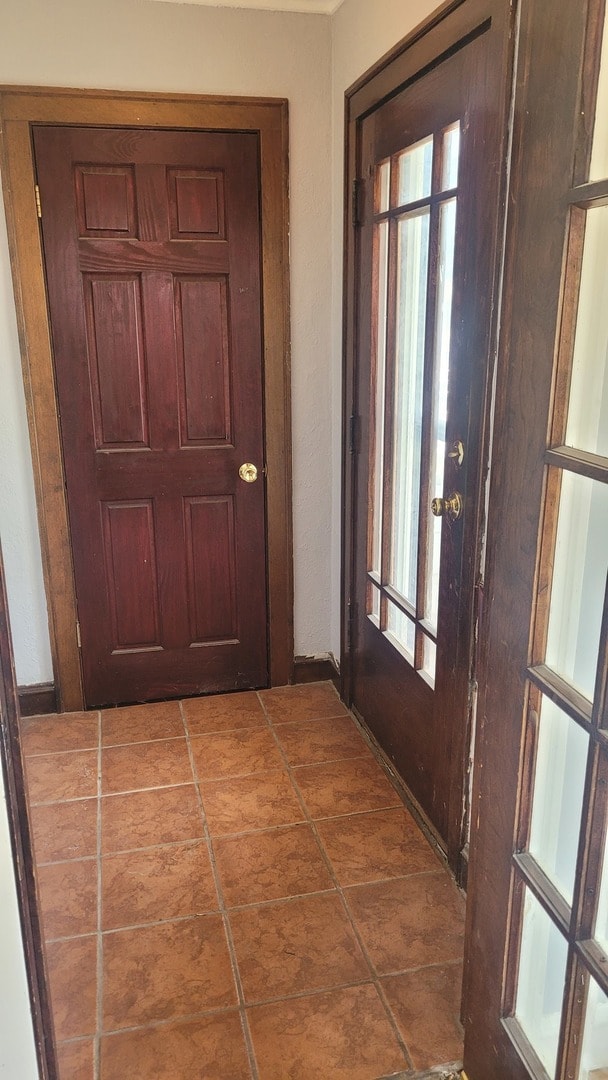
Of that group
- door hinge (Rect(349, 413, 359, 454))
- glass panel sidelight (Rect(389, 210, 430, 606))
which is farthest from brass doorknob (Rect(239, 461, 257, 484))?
glass panel sidelight (Rect(389, 210, 430, 606))

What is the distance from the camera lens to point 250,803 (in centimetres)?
243

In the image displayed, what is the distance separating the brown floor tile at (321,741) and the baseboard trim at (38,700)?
35.4 inches

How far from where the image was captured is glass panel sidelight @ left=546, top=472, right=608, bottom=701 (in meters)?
1.07

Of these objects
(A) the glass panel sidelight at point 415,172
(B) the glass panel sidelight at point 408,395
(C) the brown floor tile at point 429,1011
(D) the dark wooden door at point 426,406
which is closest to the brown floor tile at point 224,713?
(D) the dark wooden door at point 426,406

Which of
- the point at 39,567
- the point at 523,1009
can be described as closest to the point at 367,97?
the point at 39,567

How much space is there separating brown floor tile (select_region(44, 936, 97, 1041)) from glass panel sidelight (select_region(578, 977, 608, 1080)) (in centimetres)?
106

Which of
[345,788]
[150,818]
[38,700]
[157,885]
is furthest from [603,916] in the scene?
[38,700]

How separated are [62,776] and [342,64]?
8.39 ft

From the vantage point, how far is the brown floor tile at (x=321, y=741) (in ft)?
8.82

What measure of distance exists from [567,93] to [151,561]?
226 cm

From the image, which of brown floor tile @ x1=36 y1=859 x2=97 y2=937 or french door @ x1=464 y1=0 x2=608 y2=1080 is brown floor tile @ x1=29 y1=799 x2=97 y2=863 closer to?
brown floor tile @ x1=36 y1=859 x2=97 y2=937

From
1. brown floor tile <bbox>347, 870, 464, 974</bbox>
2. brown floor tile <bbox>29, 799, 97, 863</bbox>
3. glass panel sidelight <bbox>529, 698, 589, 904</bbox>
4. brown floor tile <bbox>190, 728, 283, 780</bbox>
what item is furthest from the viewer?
brown floor tile <bbox>190, 728, 283, 780</bbox>

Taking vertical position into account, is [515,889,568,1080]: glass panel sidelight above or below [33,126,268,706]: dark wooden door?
below

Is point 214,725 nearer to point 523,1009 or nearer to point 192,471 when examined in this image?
point 192,471
